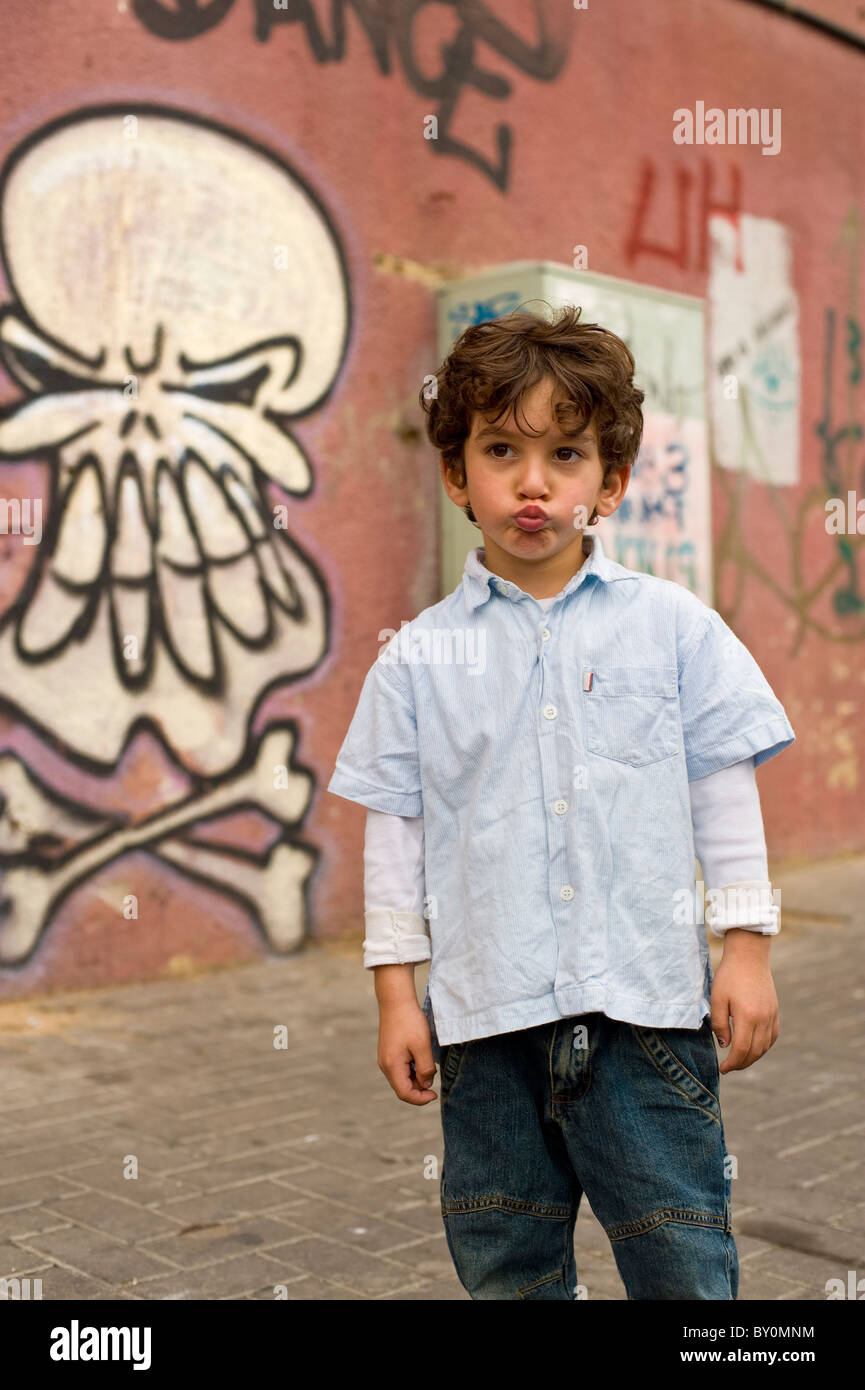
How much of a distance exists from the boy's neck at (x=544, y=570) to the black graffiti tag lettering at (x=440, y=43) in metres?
3.96

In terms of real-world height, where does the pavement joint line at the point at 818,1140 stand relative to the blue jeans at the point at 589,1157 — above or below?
below

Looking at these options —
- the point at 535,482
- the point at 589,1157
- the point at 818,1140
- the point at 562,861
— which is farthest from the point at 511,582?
the point at 818,1140

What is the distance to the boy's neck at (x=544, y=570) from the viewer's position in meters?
2.07

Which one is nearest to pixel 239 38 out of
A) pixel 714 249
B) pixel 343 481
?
pixel 343 481

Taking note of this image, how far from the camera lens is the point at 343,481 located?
5.91 m

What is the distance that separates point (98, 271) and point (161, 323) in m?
0.28

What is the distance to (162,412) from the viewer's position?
530cm

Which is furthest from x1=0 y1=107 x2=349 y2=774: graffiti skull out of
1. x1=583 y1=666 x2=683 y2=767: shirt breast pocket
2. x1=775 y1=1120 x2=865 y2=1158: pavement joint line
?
x1=583 y1=666 x2=683 y2=767: shirt breast pocket

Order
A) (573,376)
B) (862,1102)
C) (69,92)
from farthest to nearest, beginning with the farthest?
1. (69,92)
2. (862,1102)
3. (573,376)

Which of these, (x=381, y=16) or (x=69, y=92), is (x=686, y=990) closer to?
(x=69, y=92)

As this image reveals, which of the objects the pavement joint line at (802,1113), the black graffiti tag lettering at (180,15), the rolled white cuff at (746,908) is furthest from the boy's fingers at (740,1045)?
the black graffiti tag lettering at (180,15)

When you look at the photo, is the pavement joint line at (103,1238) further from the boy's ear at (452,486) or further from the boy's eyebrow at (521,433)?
the boy's eyebrow at (521,433)

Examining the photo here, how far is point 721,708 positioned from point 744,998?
0.38 m
